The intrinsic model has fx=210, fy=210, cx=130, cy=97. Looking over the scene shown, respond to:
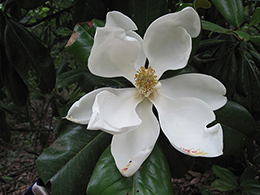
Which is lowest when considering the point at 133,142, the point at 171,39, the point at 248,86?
the point at 248,86

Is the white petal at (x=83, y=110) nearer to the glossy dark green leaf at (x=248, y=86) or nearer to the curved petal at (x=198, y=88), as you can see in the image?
the curved petal at (x=198, y=88)

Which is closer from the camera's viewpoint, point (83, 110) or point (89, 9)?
point (83, 110)

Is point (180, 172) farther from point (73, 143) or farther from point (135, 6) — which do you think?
point (135, 6)

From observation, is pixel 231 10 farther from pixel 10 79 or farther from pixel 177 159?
pixel 10 79

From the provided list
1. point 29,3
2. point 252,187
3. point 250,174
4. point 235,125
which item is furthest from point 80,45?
point 250,174

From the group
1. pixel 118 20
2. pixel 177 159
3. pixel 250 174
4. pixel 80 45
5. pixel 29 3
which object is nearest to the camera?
pixel 118 20

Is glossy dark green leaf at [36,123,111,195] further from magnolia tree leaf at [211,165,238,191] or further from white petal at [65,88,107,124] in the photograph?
magnolia tree leaf at [211,165,238,191]

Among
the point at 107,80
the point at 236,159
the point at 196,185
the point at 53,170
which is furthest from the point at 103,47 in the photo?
the point at 196,185

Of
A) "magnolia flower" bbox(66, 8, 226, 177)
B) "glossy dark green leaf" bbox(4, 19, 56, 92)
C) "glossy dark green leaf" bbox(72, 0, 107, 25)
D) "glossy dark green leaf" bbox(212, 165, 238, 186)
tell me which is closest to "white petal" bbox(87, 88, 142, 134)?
"magnolia flower" bbox(66, 8, 226, 177)
